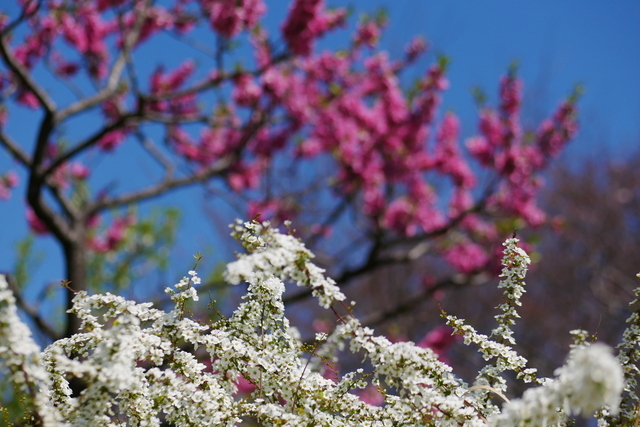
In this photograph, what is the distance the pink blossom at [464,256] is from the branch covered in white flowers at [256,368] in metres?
6.04

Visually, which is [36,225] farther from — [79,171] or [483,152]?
[483,152]

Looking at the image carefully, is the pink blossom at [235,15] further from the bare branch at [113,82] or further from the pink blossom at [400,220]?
the pink blossom at [400,220]

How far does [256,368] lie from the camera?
2615 millimetres

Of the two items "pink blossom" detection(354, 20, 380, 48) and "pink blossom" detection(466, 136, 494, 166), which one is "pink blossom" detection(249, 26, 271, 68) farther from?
"pink blossom" detection(466, 136, 494, 166)

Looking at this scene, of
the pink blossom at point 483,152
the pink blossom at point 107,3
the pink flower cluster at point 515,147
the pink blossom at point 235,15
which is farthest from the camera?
the pink blossom at point 483,152

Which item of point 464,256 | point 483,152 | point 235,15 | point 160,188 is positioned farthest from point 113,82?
point 464,256

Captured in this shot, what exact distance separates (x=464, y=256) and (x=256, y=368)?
6.64 meters

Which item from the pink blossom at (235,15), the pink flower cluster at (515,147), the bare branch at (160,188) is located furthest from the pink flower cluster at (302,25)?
the pink flower cluster at (515,147)

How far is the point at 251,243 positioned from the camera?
244cm

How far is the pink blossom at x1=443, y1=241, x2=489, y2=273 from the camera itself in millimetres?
8680

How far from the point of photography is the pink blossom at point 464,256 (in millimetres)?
8680

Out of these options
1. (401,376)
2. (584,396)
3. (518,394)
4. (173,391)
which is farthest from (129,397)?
(518,394)

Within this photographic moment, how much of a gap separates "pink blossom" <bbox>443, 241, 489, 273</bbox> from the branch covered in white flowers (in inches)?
238

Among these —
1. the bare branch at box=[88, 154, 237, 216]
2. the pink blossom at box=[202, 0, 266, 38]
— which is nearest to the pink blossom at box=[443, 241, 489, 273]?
the bare branch at box=[88, 154, 237, 216]
